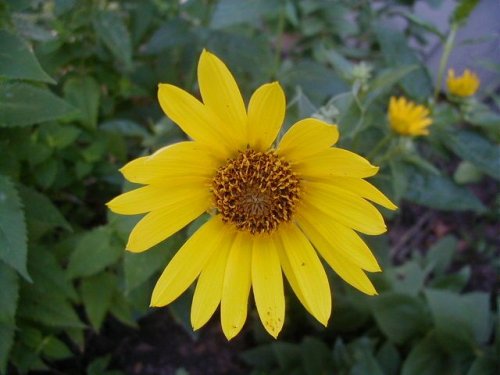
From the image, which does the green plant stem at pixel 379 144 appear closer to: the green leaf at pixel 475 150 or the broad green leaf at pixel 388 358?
the green leaf at pixel 475 150

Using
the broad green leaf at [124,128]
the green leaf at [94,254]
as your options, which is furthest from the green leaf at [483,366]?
the broad green leaf at [124,128]

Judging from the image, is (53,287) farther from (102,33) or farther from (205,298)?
(102,33)

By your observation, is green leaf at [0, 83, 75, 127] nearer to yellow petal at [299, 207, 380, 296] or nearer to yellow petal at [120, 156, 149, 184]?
yellow petal at [120, 156, 149, 184]

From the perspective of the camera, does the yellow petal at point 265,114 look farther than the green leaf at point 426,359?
No

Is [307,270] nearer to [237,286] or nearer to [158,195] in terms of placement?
[237,286]

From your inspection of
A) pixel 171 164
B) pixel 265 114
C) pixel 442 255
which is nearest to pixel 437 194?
pixel 442 255

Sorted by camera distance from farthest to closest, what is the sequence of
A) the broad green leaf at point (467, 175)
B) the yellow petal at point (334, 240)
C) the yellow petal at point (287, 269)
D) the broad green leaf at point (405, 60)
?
the broad green leaf at point (467, 175)
the broad green leaf at point (405, 60)
the yellow petal at point (287, 269)
the yellow petal at point (334, 240)
